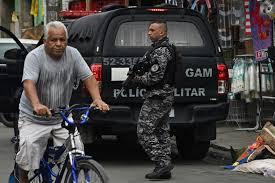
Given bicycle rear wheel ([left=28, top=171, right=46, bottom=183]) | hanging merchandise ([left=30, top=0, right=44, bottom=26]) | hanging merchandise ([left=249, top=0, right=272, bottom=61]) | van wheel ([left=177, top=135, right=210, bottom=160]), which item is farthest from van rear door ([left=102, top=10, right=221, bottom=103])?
hanging merchandise ([left=30, top=0, right=44, bottom=26])

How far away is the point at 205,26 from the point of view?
31.7 feet

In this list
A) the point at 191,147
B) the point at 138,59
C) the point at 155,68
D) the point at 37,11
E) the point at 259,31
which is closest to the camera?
the point at 155,68

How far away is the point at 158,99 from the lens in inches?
329

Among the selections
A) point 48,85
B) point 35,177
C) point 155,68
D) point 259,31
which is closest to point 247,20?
point 259,31

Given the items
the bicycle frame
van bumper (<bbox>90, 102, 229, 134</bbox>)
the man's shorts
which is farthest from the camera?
van bumper (<bbox>90, 102, 229, 134</bbox>)

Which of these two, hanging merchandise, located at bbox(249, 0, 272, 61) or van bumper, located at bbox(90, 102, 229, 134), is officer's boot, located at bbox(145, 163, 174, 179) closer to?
van bumper, located at bbox(90, 102, 229, 134)

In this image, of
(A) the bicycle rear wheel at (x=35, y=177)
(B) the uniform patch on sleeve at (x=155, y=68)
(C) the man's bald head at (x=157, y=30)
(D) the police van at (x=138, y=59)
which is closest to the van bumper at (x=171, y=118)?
(D) the police van at (x=138, y=59)

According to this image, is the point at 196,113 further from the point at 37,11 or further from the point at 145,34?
the point at 37,11

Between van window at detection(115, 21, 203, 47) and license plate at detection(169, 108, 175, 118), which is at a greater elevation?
van window at detection(115, 21, 203, 47)

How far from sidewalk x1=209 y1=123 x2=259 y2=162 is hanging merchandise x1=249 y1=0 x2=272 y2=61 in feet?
4.51

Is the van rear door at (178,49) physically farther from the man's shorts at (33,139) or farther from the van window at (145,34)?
the man's shorts at (33,139)

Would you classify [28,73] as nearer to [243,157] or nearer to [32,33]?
[243,157]

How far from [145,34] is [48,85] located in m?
3.82

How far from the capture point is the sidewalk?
1088 cm
